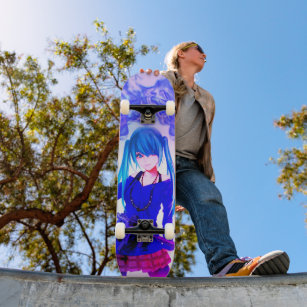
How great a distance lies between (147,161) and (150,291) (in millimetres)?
1040

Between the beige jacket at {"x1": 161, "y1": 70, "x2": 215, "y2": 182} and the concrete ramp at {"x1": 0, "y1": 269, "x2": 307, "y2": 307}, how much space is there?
50.4 inches

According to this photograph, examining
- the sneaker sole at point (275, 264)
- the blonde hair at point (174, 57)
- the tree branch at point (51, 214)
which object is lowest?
the sneaker sole at point (275, 264)

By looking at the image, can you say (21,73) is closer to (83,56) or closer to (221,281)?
(83,56)

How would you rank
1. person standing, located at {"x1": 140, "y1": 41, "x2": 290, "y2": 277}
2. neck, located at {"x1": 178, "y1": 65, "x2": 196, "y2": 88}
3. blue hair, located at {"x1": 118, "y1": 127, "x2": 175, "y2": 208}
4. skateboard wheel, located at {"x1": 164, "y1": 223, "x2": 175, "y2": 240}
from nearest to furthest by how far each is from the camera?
person standing, located at {"x1": 140, "y1": 41, "x2": 290, "y2": 277} → skateboard wheel, located at {"x1": 164, "y1": 223, "x2": 175, "y2": 240} → blue hair, located at {"x1": 118, "y1": 127, "x2": 175, "y2": 208} → neck, located at {"x1": 178, "y1": 65, "x2": 196, "y2": 88}

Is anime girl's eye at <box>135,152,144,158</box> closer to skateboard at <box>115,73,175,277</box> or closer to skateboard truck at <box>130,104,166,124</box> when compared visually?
skateboard at <box>115,73,175,277</box>

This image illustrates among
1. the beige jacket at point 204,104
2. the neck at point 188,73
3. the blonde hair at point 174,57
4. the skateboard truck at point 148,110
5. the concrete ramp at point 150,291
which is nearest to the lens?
the concrete ramp at point 150,291

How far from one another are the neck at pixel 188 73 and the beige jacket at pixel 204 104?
2.8 inches

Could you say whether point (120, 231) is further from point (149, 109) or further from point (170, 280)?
point (149, 109)

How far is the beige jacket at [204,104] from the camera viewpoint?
2779 mm

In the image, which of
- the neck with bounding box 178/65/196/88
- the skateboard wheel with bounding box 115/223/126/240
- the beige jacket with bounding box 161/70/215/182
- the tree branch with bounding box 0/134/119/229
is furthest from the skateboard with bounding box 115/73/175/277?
the tree branch with bounding box 0/134/119/229

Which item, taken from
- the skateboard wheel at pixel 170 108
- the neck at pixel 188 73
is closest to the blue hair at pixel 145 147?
the skateboard wheel at pixel 170 108

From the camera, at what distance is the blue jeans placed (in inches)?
85.6

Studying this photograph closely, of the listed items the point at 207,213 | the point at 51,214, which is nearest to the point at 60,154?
the point at 51,214

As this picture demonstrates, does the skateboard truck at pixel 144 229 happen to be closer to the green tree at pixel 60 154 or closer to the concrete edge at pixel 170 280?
the concrete edge at pixel 170 280
